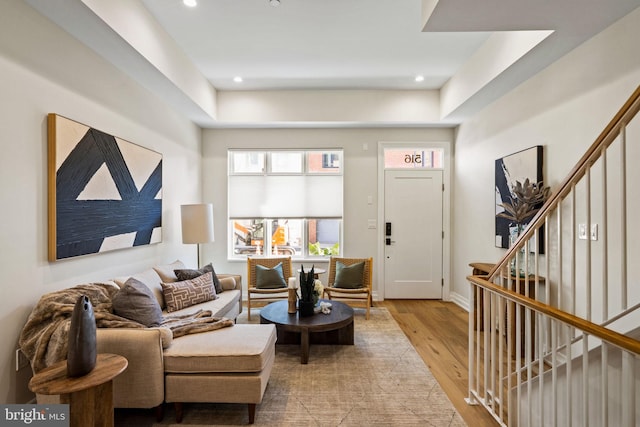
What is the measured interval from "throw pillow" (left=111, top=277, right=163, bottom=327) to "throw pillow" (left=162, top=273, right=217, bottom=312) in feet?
2.23

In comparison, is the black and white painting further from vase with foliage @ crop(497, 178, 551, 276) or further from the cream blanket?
the cream blanket

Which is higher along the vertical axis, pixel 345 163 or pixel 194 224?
pixel 345 163

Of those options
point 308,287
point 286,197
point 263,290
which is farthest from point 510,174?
point 263,290

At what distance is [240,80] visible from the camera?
13.9 feet

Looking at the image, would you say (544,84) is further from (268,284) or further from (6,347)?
(6,347)

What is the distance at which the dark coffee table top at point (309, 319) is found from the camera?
9.58ft

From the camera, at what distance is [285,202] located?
5.04 metres

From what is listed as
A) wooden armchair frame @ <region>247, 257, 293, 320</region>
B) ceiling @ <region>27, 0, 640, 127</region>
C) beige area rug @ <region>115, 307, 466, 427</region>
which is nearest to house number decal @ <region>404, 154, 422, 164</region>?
ceiling @ <region>27, 0, 640, 127</region>

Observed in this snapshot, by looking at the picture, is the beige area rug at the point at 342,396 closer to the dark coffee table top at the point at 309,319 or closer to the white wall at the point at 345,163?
the dark coffee table top at the point at 309,319

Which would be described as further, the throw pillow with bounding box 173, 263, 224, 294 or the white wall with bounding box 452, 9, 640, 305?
the throw pillow with bounding box 173, 263, 224, 294

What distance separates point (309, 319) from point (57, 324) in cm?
190

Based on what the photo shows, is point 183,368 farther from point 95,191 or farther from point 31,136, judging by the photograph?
point 31,136

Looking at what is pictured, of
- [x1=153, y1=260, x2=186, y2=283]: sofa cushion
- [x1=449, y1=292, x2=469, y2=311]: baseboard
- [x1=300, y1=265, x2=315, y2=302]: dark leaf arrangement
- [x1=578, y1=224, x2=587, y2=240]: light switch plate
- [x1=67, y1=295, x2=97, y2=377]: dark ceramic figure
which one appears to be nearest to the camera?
[x1=67, y1=295, x2=97, y2=377]: dark ceramic figure

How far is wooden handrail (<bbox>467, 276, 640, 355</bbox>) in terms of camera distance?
112 cm
